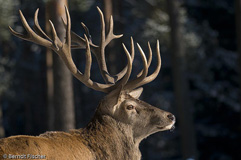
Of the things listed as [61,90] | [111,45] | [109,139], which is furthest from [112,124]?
[111,45]

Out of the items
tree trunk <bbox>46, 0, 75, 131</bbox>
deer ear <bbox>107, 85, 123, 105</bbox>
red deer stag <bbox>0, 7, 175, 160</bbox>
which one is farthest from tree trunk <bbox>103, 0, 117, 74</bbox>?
deer ear <bbox>107, 85, 123, 105</bbox>

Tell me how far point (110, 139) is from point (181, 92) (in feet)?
34.7

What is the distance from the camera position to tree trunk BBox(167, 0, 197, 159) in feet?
51.7

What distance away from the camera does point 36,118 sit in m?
30.8

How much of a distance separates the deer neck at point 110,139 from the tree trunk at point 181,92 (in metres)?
10.2

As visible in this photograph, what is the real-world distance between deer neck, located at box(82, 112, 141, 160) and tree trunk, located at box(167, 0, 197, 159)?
10235mm

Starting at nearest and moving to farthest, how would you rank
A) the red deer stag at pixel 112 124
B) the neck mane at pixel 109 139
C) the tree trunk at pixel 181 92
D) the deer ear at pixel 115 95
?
the red deer stag at pixel 112 124 < the neck mane at pixel 109 139 < the deer ear at pixel 115 95 < the tree trunk at pixel 181 92

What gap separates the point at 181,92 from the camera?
52.1 ft

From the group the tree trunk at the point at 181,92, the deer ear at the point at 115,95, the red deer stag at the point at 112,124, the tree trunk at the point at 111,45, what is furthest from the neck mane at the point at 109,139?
the tree trunk at the point at 111,45

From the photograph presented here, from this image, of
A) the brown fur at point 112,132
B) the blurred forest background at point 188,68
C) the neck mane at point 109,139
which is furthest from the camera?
the blurred forest background at point 188,68

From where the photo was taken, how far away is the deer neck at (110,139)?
17.7 ft

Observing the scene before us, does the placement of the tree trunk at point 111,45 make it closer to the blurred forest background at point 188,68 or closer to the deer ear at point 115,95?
the blurred forest background at point 188,68

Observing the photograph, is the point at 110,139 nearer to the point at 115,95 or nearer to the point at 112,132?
the point at 112,132

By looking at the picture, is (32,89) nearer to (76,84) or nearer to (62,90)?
(76,84)
